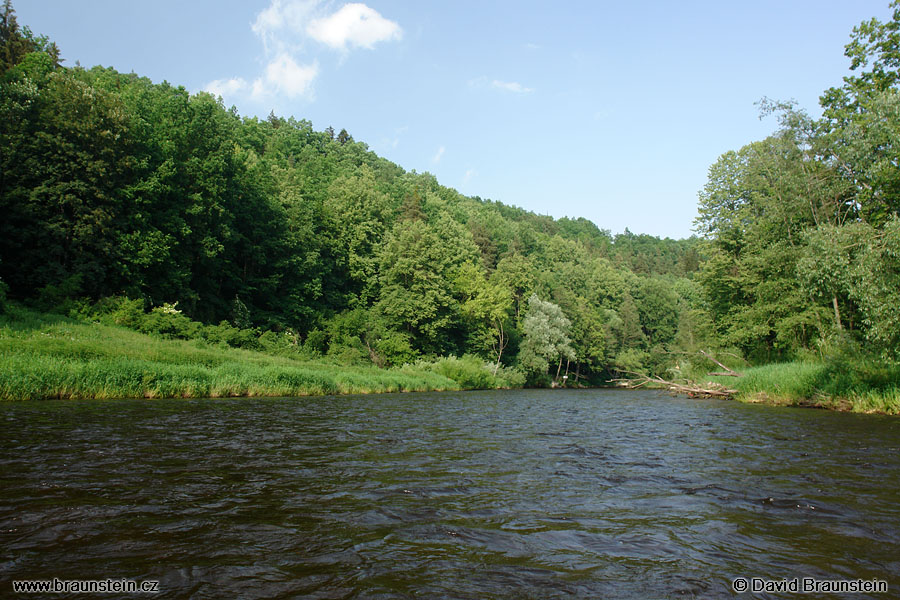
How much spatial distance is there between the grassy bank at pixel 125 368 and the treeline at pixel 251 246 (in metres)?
6.63

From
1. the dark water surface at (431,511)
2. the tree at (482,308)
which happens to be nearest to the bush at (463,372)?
the tree at (482,308)

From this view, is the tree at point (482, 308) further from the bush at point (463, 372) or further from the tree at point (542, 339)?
the bush at point (463, 372)

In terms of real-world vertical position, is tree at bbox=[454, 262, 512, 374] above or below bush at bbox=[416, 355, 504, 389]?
above

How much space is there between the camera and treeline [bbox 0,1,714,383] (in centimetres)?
3366

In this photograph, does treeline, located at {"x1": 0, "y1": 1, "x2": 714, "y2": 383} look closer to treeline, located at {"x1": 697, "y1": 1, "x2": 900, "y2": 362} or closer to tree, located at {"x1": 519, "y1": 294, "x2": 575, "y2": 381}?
tree, located at {"x1": 519, "y1": 294, "x2": 575, "y2": 381}

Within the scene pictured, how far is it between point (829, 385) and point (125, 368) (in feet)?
95.6

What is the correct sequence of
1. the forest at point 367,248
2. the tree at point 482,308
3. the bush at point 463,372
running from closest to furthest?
the forest at point 367,248
the bush at point 463,372
the tree at point 482,308

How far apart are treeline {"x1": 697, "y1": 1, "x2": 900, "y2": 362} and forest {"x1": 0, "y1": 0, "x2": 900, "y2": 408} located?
119mm

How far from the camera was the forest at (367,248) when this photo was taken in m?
22.1

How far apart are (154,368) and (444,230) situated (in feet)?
162

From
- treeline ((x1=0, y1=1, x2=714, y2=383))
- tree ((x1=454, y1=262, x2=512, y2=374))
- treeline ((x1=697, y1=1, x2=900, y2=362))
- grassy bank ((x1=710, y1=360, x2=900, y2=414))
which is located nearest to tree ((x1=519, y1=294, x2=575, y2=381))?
treeline ((x1=0, y1=1, x2=714, y2=383))

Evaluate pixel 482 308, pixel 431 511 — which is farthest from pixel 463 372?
pixel 431 511

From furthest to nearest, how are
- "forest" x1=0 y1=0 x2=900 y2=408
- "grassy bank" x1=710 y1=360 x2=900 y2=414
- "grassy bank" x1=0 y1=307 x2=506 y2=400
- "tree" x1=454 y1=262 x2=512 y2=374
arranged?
"tree" x1=454 y1=262 x2=512 y2=374 → "forest" x1=0 y1=0 x2=900 y2=408 → "grassy bank" x1=710 y1=360 x2=900 y2=414 → "grassy bank" x1=0 y1=307 x2=506 y2=400

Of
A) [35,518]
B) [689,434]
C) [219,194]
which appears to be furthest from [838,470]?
[219,194]
